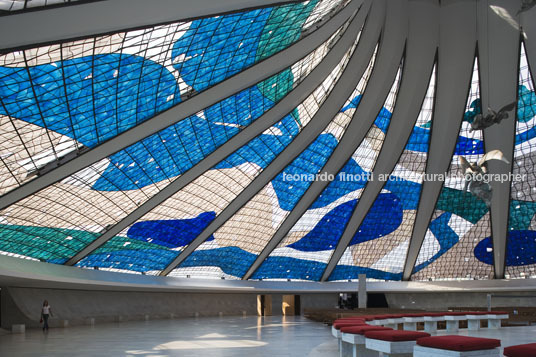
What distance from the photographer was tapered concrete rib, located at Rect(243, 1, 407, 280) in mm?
24250

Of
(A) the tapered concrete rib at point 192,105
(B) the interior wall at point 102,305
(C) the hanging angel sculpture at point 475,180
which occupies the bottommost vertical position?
(B) the interior wall at point 102,305

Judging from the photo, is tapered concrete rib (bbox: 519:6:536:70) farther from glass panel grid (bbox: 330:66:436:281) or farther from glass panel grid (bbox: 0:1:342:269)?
glass panel grid (bbox: 0:1:342:269)

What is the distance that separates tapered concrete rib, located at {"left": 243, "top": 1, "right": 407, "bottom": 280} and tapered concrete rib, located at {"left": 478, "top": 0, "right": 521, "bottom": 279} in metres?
3.81

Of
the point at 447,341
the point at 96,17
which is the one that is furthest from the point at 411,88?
the point at 447,341

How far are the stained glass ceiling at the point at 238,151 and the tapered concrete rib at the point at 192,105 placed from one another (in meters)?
0.15

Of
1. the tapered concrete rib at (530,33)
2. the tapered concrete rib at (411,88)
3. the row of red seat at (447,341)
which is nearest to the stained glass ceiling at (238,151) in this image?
the tapered concrete rib at (411,88)

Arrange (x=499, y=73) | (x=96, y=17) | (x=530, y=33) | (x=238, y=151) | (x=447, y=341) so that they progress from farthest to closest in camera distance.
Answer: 1. (x=238, y=151)
2. (x=499, y=73)
3. (x=530, y=33)
4. (x=96, y=17)
5. (x=447, y=341)

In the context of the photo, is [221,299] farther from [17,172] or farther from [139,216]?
[17,172]

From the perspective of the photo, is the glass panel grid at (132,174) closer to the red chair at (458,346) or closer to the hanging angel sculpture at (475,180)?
the hanging angel sculpture at (475,180)

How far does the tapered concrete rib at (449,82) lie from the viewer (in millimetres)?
24359

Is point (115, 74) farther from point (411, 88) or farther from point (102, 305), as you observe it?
point (102, 305)

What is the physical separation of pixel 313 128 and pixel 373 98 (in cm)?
347

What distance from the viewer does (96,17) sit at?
43.6 feet

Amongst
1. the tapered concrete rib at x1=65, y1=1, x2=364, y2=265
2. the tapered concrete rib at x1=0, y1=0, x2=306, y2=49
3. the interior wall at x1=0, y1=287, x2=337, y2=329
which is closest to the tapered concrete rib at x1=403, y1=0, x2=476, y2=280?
the tapered concrete rib at x1=65, y1=1, x2=364, y2=265
